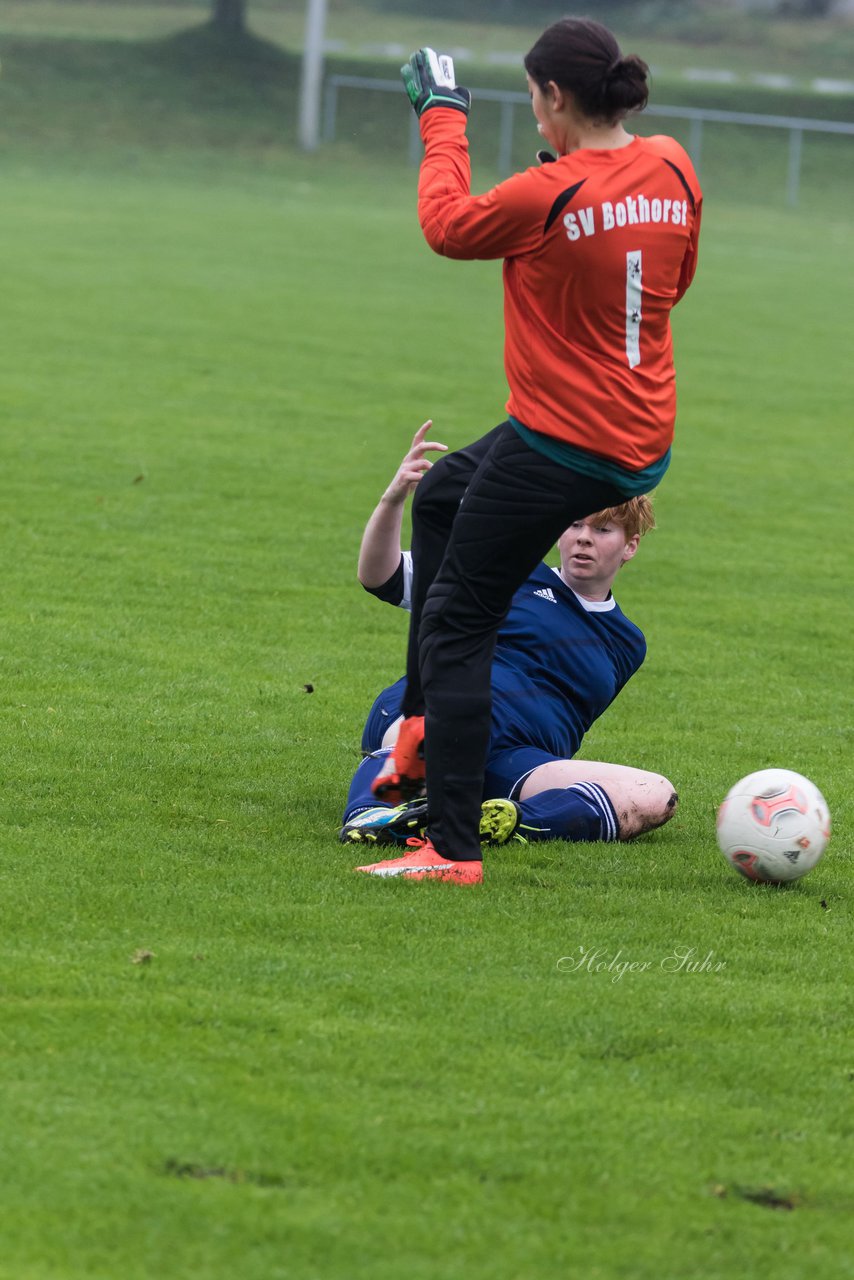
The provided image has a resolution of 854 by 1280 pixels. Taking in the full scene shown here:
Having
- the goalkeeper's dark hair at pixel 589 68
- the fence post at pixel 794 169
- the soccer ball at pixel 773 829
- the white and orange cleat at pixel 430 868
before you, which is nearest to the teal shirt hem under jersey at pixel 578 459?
the goalkeeper's dark hair at pixel 589 68

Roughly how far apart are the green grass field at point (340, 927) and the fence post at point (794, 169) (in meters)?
32.8

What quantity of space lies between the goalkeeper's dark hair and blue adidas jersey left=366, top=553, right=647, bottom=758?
63.7 inches

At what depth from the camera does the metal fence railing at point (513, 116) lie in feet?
141

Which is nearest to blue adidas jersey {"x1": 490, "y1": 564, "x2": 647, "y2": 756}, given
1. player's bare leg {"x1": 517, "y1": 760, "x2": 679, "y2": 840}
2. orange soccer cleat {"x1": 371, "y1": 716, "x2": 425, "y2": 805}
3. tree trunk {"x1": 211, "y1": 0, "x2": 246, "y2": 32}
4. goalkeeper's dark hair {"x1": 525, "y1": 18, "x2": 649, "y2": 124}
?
player's bare leg {"x1": 517, "y1": 760, "x2": 679, "y2": 840}

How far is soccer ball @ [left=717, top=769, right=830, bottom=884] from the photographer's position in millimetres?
4809

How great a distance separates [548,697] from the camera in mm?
5512

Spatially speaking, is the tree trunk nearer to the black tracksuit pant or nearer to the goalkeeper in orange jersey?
the goalkeeper in orange jersey

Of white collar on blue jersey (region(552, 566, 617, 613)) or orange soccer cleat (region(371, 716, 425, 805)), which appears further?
white collar on blue jersey (region(552, 566, 617, 613))

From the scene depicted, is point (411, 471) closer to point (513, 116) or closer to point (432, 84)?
point (432, 84)

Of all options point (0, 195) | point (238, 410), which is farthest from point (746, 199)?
point (238, 410)

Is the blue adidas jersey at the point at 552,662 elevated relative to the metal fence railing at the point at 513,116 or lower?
elevated

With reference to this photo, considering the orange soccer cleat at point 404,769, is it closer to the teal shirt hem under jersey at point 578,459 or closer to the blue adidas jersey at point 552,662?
the blue adidas jersey at point 552,662

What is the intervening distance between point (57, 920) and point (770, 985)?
1.63m

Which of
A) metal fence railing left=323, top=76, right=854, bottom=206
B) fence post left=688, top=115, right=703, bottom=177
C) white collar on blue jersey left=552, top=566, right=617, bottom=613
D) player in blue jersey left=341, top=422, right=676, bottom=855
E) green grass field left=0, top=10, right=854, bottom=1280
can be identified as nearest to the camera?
green grass field left=0, top=10, right=854, bottom=1280
